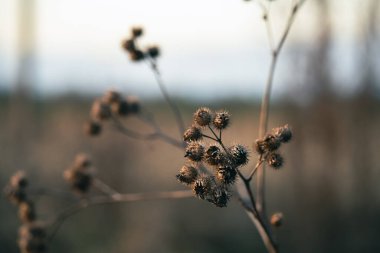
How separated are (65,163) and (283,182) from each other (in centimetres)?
557

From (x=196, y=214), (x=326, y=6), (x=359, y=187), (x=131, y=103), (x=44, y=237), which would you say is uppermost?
Result: (x=326, y=6)

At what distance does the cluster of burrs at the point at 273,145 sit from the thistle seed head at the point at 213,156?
260 millimetres

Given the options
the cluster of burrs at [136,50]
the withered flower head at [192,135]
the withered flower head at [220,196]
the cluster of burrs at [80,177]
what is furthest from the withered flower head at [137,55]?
the withered flower head at [220,196]

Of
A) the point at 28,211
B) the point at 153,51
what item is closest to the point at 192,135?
the point at 153,51

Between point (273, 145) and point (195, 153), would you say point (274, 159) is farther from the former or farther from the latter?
point (195, 153)

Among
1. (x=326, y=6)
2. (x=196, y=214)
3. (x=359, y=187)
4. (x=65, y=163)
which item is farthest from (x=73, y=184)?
(x=65, y=163)

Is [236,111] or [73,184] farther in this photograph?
[236,111]

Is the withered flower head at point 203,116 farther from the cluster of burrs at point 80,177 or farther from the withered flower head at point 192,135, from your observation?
the cluster of burrs at point 80,177

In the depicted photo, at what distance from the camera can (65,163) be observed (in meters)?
13.2

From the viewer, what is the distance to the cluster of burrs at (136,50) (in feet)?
12.2

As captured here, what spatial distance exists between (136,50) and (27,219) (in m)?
1.41

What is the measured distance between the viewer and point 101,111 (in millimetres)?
3779

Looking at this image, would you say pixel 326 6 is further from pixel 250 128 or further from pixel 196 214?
pixel 250 128

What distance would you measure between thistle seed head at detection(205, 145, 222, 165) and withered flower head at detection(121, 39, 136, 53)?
1.68 m
